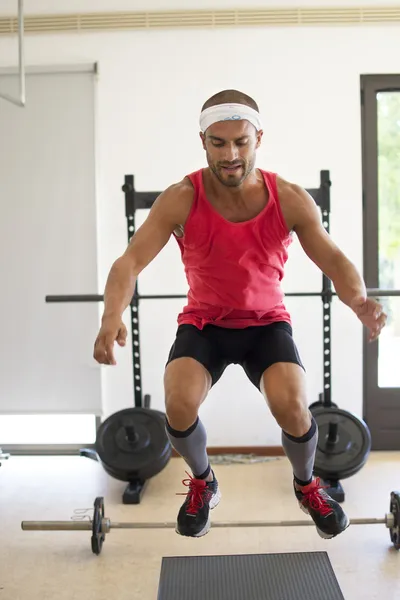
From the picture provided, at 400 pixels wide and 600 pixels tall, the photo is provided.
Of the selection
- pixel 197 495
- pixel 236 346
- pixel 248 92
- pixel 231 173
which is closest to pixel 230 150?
→ pixel 231 173

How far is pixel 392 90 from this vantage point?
4.52 meters

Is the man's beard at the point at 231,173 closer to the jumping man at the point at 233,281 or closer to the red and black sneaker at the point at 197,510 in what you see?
the jumping man at the point at 233,281

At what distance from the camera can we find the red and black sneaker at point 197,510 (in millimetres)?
2234

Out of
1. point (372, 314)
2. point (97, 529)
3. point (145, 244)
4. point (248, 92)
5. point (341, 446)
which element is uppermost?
point (248, 92)

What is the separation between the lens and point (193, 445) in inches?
88.6

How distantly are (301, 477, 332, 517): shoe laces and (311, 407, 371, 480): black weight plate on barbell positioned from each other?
1.45 m

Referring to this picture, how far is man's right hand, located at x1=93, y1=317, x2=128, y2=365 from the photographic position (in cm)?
199

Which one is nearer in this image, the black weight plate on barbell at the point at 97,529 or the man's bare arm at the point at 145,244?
the man's bare arm at the point at 145,244

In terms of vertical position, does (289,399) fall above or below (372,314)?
below

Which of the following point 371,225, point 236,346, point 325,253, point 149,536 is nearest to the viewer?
point 325,253

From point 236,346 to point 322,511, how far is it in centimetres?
63

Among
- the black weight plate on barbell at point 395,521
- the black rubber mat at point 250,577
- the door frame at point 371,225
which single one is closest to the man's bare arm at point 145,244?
the black rubber mat at point 250,577

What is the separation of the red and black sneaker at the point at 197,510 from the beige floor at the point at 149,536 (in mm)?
733

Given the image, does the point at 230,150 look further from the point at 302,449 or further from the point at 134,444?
the point at 134,444
